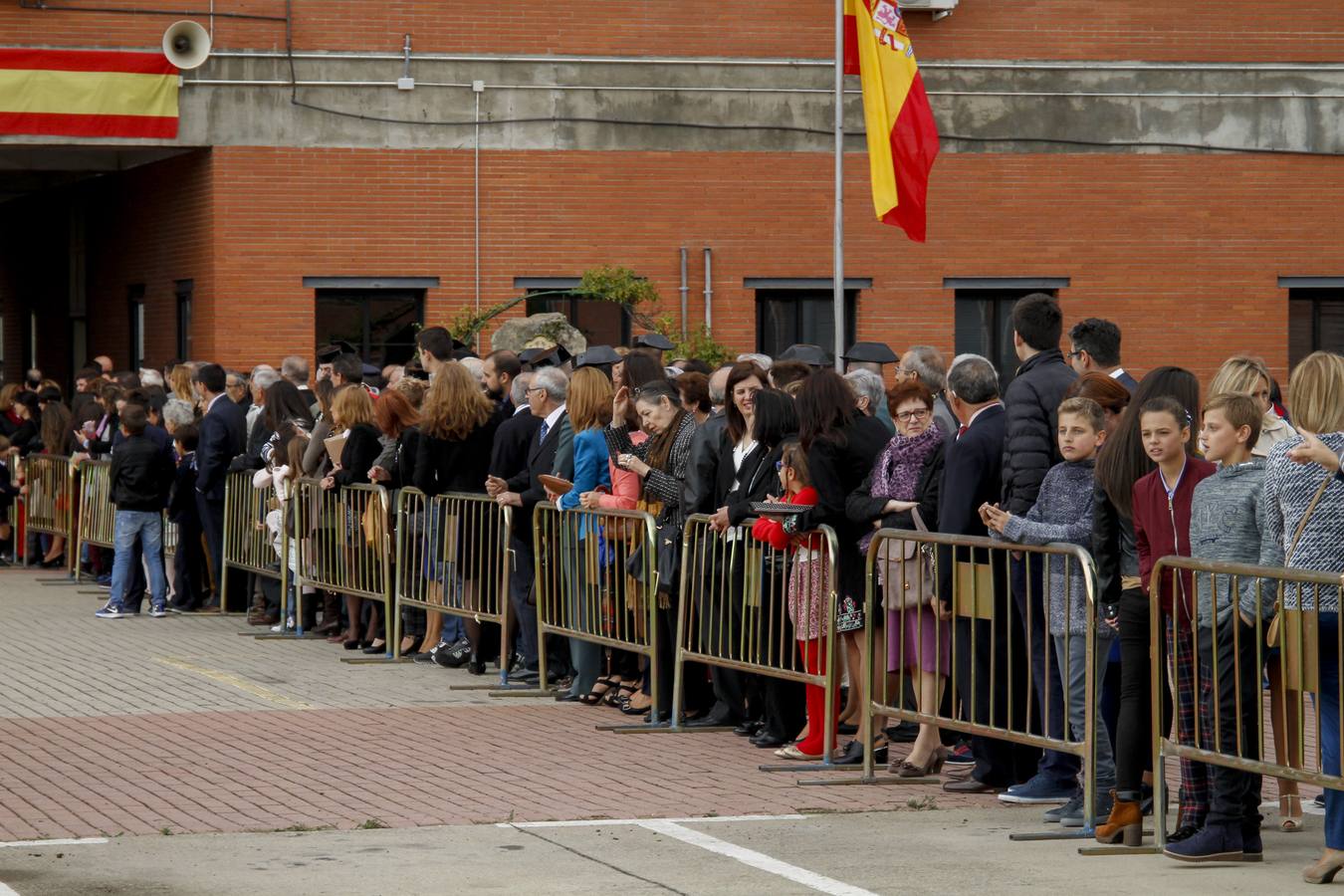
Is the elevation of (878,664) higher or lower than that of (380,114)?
lower

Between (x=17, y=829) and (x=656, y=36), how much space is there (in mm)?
17271

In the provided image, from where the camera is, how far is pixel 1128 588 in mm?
7988

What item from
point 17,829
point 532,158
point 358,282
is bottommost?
point 17,829

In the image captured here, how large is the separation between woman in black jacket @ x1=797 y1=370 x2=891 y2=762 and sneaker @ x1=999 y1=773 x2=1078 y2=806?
119cm

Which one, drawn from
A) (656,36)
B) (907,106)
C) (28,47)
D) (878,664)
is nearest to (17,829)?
(878,664)

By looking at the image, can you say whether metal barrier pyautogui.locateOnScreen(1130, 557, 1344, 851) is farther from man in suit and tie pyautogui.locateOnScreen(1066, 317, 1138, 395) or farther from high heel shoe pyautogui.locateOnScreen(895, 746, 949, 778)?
man in suit and tie pyautogui.locateOnScreen(1066, 317, 1138, 395)

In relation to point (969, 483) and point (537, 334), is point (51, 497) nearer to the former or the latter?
point (537, 334)

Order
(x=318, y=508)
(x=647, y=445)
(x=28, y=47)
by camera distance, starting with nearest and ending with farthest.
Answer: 1. (x=647, y=445)
2. (x=318, y=508)
3. (x=28, y=47)

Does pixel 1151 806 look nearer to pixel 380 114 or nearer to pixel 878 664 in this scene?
pixel 878 664

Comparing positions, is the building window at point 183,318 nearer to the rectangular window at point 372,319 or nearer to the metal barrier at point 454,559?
the rectangular window at point 372,319

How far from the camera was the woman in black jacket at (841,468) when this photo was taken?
9906 millimetres

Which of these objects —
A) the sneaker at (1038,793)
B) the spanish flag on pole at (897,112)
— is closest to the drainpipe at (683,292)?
the spanish flag on pole at (897,112)

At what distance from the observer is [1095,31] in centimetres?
2517

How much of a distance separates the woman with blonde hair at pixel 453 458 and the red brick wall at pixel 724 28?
10821 millimetres
